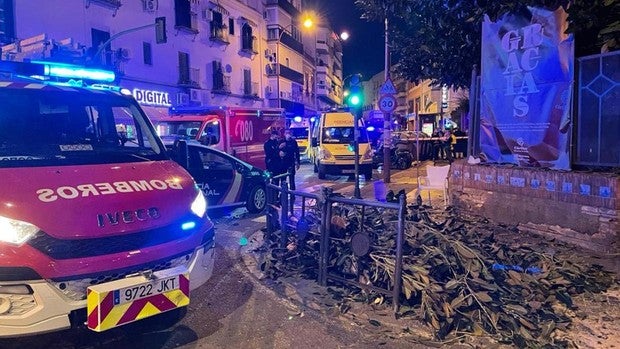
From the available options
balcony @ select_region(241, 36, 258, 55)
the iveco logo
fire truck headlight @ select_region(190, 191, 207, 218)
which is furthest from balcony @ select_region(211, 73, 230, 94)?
the iveco logo

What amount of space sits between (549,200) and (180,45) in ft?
84.9

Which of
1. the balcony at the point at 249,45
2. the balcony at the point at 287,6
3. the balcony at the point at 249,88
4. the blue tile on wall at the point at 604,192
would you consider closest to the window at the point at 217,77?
the balcony at the point at 249,88

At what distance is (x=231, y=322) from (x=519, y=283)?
2908 millimetres

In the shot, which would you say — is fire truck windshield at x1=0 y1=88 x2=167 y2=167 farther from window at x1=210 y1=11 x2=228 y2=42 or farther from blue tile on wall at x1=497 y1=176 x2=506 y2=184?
window at x1=210 y1=11 x2=228 y2=42

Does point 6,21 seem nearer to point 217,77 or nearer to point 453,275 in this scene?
Answer: point 217,77

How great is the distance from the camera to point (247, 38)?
37281 mm

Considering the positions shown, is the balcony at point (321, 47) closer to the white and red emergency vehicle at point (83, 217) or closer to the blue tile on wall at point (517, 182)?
the blue tile on wall at point (517, 182)

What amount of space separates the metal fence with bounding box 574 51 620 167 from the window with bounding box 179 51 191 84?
82.0 feet

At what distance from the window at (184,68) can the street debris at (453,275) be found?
2445 centimetres

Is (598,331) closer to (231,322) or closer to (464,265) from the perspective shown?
(464,265)

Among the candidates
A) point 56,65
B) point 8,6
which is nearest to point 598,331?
point 56,65

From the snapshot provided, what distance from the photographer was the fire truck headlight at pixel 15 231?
325 cm

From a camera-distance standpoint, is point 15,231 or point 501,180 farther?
point 501,180

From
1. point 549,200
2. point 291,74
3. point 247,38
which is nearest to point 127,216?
point 549,200
